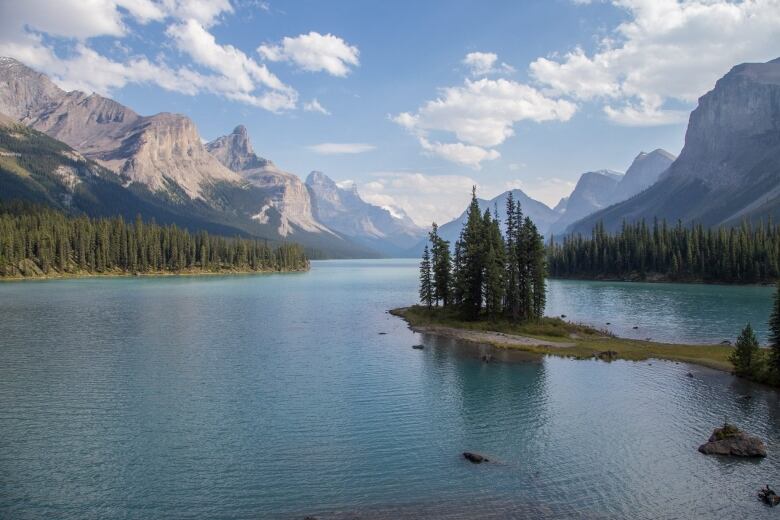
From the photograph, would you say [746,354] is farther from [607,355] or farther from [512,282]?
[512,282]

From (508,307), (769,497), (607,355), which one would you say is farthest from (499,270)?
(769,497)

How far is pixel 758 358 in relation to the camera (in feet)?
182

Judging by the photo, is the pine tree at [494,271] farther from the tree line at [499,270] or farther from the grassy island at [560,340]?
the grassy island at [560,340]

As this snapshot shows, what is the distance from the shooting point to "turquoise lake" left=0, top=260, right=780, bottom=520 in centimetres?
2809

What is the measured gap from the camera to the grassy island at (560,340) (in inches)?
2635

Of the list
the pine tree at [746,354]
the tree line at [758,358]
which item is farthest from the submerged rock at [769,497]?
the pine tree at [746,354]

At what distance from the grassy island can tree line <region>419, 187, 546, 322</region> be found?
10.9 ft

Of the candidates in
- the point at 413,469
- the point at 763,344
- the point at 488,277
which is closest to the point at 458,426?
the point at 413,469

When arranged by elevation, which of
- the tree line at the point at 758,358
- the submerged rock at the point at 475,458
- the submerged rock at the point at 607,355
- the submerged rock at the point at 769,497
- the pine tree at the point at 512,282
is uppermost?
the pine tree at the point at 512,282

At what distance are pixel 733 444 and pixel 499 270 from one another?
57.2 meters

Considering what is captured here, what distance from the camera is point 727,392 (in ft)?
163

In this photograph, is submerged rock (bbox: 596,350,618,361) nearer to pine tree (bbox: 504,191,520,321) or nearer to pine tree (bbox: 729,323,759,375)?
pine tree (bbox: 729,323,759,375)

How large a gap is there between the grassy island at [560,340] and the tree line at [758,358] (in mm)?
3246

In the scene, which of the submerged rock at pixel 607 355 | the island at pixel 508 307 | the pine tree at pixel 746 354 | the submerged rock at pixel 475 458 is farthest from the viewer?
the island at pixel 508 307
